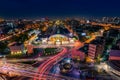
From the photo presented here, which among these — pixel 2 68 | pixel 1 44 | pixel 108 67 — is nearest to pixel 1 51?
pixel 1 44

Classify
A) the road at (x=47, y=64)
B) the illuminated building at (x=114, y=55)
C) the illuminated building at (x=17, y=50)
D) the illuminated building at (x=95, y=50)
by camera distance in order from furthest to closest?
the illuminated building at (x=17, y=50)
the illuminated building at (x=95, y=50)
the illuminated building at (x=114, y=55)
the road at (x=47, y=64)

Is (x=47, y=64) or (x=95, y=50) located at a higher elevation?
(x=95, y=50)

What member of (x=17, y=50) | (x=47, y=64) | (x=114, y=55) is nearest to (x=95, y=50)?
(x=114, y=55)

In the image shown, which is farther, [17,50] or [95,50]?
[17,50]

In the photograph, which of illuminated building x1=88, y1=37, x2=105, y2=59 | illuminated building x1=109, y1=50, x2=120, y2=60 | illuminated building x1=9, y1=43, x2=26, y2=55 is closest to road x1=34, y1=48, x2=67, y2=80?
illuminated building x1=88, y1=37, x2=105, y2=59

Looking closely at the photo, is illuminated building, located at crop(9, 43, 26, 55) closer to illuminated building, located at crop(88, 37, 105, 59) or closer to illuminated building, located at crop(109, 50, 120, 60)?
illuminated building, located at crop(88, 37, 105, 59)

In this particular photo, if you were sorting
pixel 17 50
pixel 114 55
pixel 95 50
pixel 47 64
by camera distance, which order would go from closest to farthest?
pixel 47 64 < pixel 114 55 < pixel 95 50 < pixel 17 50

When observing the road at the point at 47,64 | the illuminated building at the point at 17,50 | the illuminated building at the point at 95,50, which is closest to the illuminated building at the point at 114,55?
the illuminated building at the point at 95,50

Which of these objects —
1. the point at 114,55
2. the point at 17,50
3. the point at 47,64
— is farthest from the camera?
the point at 17,50

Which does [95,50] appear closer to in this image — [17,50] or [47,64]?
[47,64]

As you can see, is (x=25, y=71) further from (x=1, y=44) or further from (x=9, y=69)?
(x=1, y=44)

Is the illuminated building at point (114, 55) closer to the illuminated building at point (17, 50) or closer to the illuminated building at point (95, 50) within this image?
the illuminated building at point (95, 50)
